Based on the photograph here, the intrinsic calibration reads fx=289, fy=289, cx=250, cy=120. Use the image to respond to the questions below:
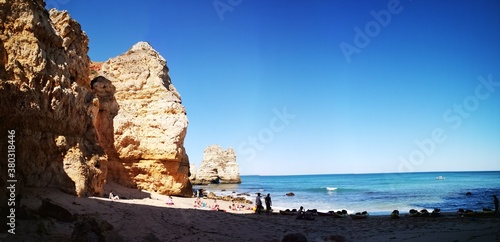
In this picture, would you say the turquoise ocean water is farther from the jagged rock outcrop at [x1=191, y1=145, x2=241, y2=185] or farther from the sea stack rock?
the jagged rock outcrop at [x1=191, y1=145, x2=241, y2=185]

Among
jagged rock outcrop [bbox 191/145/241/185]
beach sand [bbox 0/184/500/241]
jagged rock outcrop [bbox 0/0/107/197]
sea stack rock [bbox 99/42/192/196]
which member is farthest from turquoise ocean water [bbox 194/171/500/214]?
jagged rock outcrop [bbox 191/145/241/185]

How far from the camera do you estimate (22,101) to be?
8859mm

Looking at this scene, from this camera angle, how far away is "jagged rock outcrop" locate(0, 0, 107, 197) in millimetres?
8797

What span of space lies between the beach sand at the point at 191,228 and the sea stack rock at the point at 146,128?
323 inches

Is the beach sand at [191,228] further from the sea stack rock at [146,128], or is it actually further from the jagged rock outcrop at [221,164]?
the jagged rock outcrop at [221,164]

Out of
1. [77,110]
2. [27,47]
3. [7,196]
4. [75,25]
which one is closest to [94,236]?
[7,196]

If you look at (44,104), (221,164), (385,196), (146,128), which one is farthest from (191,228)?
(221,164)

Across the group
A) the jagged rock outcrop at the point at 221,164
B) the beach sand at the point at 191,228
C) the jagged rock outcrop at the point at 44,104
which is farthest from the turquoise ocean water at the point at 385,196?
the jagged rock outcrop at the point at 221,164

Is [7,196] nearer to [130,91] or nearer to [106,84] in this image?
[106,84]

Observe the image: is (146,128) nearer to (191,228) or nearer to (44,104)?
(44,104)

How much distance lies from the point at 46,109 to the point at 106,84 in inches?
346

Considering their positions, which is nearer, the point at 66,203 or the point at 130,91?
the point at 66,203

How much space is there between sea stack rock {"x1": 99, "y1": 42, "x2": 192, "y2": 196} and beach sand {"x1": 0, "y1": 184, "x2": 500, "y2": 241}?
323 inches

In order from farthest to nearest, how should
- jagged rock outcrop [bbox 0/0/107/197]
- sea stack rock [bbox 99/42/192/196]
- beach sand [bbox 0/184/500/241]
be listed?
sea stack rock [bbox 99/42/192/196] < jagged rock outcrop [bbox 0/0/107/197] < beach sand [bbox 0/184/500/241]
